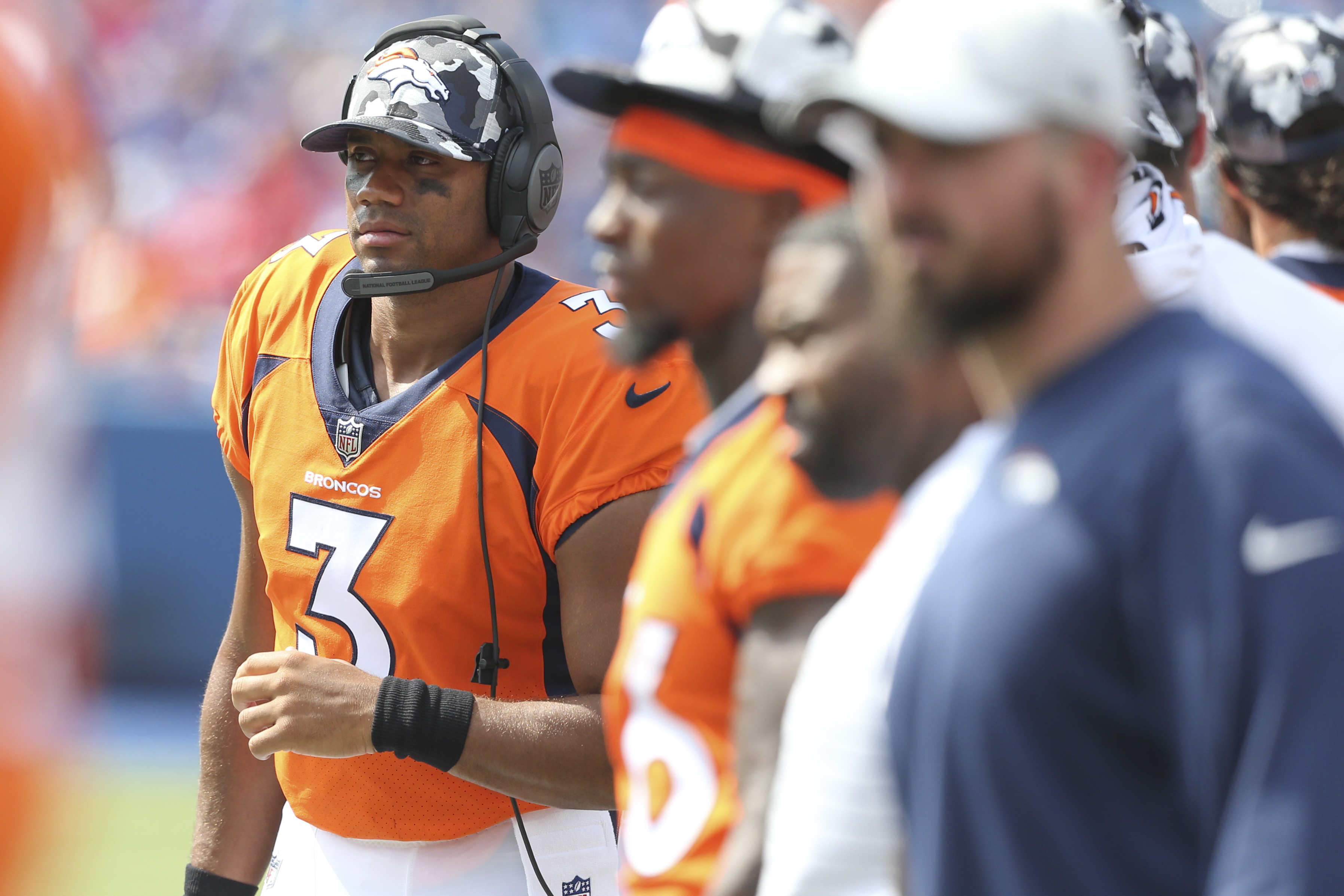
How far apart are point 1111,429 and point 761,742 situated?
0.62m

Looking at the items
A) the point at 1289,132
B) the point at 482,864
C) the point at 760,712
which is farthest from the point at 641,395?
the point at 1289,132

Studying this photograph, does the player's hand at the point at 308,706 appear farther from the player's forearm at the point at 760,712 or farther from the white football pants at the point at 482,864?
the player's forearm at the point at 760,712

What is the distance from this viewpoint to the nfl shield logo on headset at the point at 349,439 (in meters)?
2.81

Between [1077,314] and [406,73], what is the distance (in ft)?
6.25

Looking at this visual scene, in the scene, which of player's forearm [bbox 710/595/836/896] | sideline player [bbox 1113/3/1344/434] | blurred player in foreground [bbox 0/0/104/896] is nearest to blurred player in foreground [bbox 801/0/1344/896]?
player's forearm [bbox 710/595/836/896]

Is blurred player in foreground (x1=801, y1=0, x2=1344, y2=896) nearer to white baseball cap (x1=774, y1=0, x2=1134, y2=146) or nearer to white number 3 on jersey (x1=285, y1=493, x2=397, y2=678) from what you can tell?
white baseball cap (x1=774, y1=0, x2=1134, y2=146)

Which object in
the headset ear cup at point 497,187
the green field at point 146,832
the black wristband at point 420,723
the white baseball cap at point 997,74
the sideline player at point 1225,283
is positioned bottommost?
the green field at point 146,832

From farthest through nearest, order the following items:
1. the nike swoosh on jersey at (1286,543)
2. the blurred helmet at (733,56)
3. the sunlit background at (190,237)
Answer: the sunlit background at (190,237), the blurred helmet at (733,56), the nike swoosh on jersey at (1286,543)

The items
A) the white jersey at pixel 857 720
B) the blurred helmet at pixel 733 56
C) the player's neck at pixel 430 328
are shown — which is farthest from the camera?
the player's neck at pixel 430 328

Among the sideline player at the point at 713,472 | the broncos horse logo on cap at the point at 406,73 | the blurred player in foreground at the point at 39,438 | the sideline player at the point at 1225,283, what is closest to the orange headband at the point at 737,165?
the sideline player at the point at 713,472

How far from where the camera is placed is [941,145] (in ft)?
4.20

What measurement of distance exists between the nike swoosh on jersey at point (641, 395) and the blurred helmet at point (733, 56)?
727mm

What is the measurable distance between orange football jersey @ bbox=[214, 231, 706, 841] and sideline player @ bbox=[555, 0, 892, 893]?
63 cm

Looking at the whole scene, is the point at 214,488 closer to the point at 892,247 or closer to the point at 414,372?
the point at 414,372
